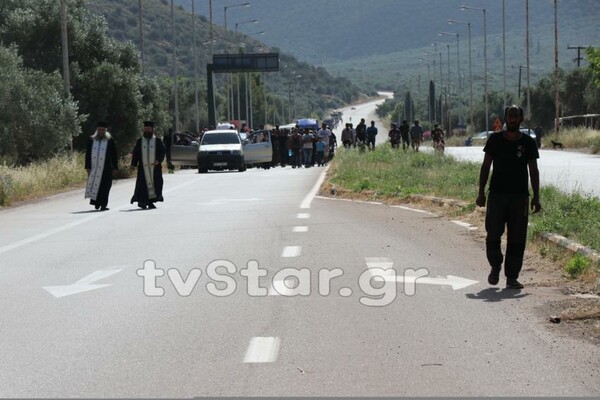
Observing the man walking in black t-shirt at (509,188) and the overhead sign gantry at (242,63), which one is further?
the overhead sign gantry at (242,63)

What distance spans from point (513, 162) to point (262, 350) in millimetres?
4774

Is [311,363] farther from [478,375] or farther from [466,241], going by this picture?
[466,241]

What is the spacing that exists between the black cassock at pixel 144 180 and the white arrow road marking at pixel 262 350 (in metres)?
16.2

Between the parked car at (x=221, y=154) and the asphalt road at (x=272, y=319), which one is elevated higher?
the asphalt road at (x=272, y=319)

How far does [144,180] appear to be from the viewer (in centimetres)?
2608

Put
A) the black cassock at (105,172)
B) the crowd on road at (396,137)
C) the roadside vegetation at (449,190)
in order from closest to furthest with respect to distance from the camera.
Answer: the roadside vegetation at (449,190) → the black cassock at (105,172) → the crowd on road at (396,137)

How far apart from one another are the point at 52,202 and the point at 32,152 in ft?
37.5

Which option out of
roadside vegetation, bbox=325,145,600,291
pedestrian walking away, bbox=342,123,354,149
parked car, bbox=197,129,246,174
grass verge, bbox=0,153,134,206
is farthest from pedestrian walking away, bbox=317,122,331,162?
grass verge, bbox=0,153,134,206

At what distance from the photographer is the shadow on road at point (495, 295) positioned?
12.4 meters

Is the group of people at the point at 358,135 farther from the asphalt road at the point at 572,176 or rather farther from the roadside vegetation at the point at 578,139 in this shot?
the roadside vegetation at the point at 578,139

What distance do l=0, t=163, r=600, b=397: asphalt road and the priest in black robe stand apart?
5734mm

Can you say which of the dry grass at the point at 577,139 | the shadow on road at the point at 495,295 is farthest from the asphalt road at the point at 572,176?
the dry grass at the point at 577,139

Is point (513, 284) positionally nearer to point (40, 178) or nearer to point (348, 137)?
point (40, 178)

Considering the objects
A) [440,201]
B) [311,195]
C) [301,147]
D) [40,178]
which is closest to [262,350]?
[440,201]
